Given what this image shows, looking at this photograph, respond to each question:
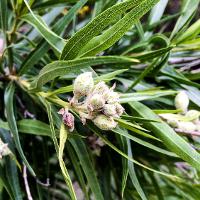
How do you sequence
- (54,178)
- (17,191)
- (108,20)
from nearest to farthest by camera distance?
(108,20) < (17,191) < (54,178)

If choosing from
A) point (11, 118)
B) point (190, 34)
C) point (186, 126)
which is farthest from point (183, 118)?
point (11, 118)

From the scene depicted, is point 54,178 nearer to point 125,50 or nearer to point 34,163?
point 34,163

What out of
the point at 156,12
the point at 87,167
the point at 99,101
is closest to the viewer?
the point at 99,101

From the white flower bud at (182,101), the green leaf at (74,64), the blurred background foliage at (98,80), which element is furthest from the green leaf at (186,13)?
the green leaf at (74,64)

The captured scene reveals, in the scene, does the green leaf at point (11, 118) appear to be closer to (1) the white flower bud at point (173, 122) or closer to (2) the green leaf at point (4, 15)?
(2) the green leaf at point (4, 15)

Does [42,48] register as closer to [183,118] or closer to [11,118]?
[11,118]

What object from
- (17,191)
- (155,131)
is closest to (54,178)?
(17,191)
